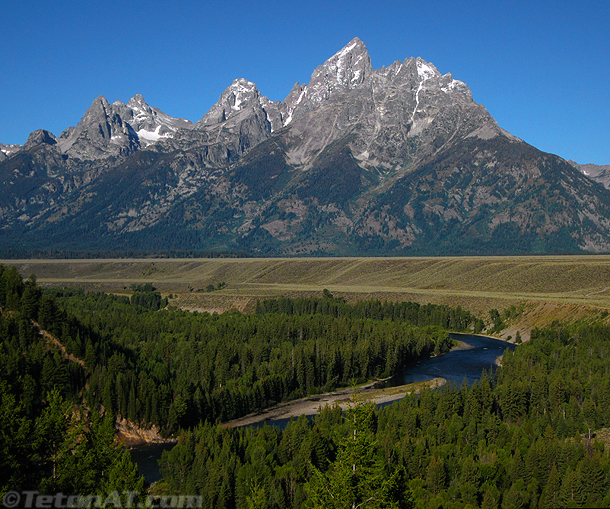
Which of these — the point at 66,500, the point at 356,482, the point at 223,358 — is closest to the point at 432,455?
the point at 356,482

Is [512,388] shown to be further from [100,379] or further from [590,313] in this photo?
[590,313]

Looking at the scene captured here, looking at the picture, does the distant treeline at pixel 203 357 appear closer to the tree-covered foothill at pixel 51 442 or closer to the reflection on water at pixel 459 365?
the tree-covered foothill at pixel 51 442

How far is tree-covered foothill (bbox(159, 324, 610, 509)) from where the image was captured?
49406 mm

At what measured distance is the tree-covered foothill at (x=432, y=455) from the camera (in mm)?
49406

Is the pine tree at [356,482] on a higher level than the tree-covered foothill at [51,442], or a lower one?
higher

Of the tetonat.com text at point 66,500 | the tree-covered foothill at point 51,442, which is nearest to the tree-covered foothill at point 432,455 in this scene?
the tetonat.com text at point 66,500

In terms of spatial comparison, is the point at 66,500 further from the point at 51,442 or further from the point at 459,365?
the point at 459,365

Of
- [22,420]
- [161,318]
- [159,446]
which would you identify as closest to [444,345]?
[161,318]

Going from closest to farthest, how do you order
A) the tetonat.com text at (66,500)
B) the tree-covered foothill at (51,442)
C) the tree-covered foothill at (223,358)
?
the tetonat.com text at (66,500)
the tree-covered foothill at (51,442)
the tree-covered foothill at (223,358)

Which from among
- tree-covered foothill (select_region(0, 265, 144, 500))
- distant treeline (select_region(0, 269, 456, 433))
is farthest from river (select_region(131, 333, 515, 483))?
tree-covered foothill (select_region(0, 265, 144, 500))

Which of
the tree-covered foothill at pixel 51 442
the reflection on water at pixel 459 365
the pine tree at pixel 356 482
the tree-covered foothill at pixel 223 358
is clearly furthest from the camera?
the reflection on water at pixel 459 365

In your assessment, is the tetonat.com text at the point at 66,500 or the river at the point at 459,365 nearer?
the tetonat.com text at the point at 66,500

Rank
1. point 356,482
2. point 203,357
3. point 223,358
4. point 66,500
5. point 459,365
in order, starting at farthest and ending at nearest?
point 459,365 < point 203,357 < point 223,358 < point 66,500 < point 356,482

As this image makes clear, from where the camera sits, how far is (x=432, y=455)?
69.7 metres
